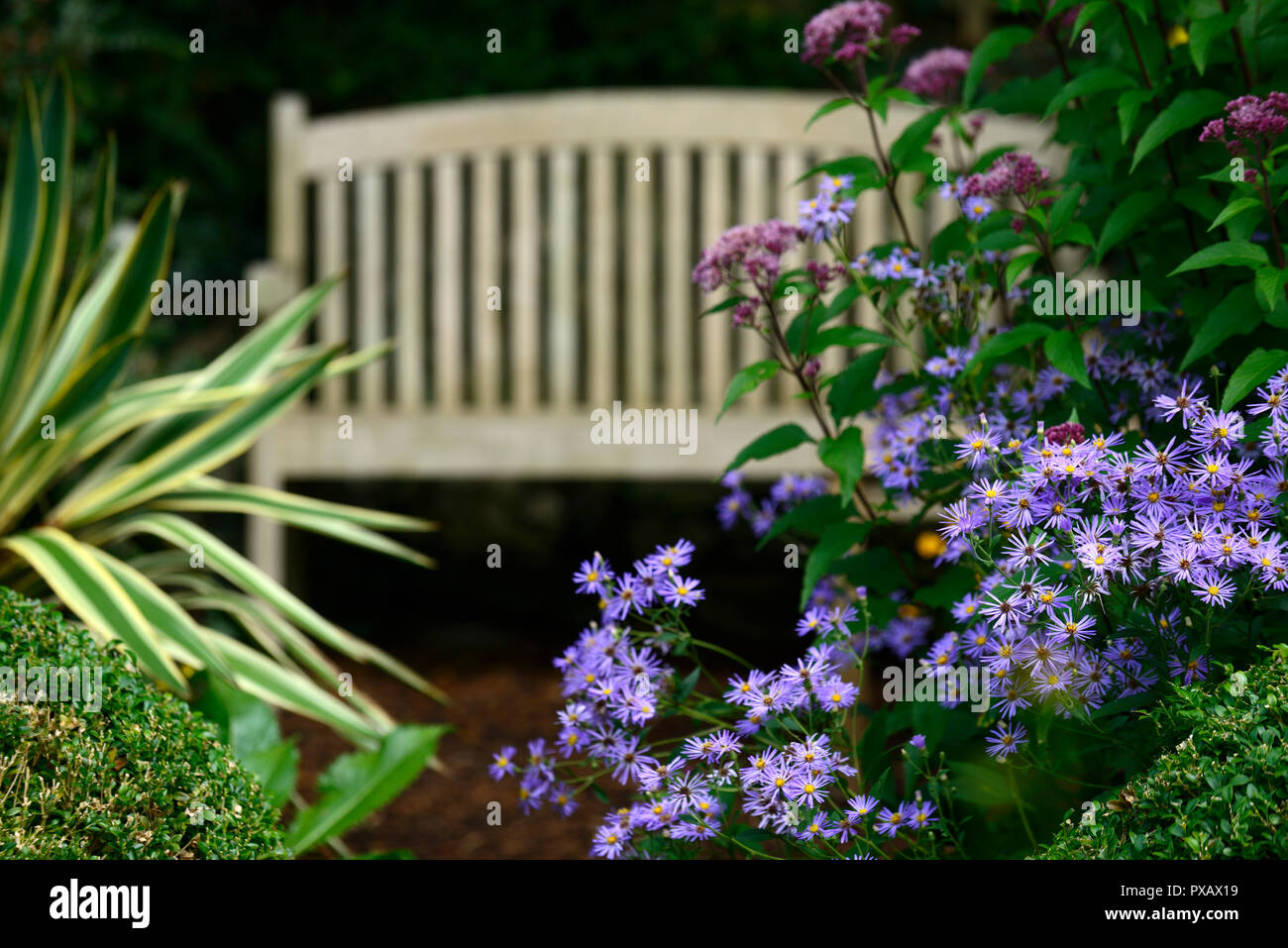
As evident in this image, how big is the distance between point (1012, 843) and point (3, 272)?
2.32 m

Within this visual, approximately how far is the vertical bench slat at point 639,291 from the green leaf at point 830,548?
6.20 ft

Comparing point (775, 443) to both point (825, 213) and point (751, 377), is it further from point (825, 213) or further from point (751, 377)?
point (825, 213)

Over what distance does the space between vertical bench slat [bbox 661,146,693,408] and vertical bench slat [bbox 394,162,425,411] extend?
729mm

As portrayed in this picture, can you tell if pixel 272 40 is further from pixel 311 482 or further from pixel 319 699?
pixel 319 699

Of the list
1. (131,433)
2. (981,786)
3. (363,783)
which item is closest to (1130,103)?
(981,786)

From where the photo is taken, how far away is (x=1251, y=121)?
1.27 metres

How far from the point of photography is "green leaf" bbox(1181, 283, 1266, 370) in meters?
1.38

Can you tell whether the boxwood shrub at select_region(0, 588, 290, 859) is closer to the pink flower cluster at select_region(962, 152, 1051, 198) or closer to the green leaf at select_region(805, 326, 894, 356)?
the green leaf at select_region(805, 326, 894, 356)

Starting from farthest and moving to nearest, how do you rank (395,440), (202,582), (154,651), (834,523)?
(395,440), (202,582), (154,651), (834,523)

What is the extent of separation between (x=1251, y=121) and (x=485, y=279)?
7.95 feet

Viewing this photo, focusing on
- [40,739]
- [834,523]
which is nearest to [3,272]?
[40,739]

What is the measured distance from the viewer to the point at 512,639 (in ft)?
→ 13.3

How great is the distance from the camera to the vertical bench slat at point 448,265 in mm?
3424
